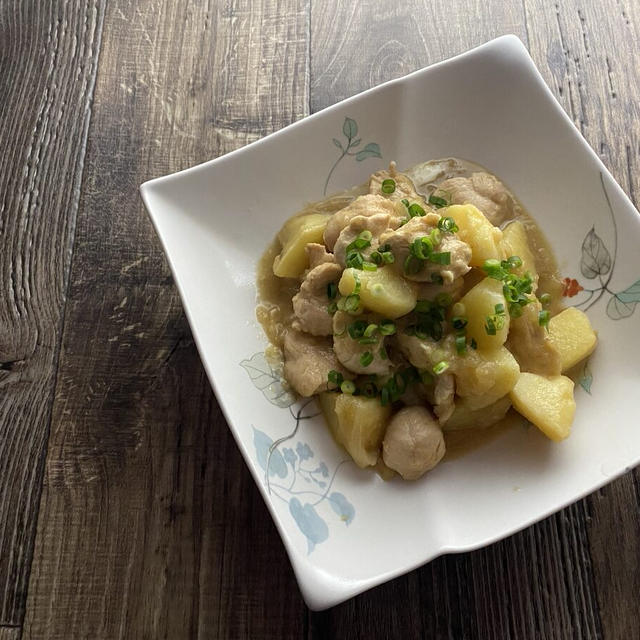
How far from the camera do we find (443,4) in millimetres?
2926

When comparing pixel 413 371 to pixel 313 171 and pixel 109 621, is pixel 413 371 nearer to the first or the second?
pixel 313 171

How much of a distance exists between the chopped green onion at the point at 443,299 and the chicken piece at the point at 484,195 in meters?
0.46

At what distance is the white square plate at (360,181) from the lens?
185 cm

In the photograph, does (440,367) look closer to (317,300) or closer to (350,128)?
(317,300)

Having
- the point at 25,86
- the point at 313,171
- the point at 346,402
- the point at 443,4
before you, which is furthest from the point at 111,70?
the point at 346,402

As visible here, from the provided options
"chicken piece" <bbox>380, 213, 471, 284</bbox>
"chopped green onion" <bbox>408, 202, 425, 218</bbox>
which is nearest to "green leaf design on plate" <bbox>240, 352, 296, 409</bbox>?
"chicken piece" <bbox>380, 213, 471, 284</bbox>

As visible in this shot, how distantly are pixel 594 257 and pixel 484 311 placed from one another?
0.52 meters

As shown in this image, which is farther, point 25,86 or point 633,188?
point 25,86

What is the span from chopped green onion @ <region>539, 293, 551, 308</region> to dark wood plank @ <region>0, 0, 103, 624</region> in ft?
5.45

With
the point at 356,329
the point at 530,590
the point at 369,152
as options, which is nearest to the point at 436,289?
the point at 356,329

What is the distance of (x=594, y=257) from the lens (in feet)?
7.13

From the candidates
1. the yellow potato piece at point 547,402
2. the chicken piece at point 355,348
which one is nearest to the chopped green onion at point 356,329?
the chicken piece at point 355,348

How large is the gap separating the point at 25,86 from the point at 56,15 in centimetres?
38

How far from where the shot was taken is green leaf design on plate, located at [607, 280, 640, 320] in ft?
6.77
